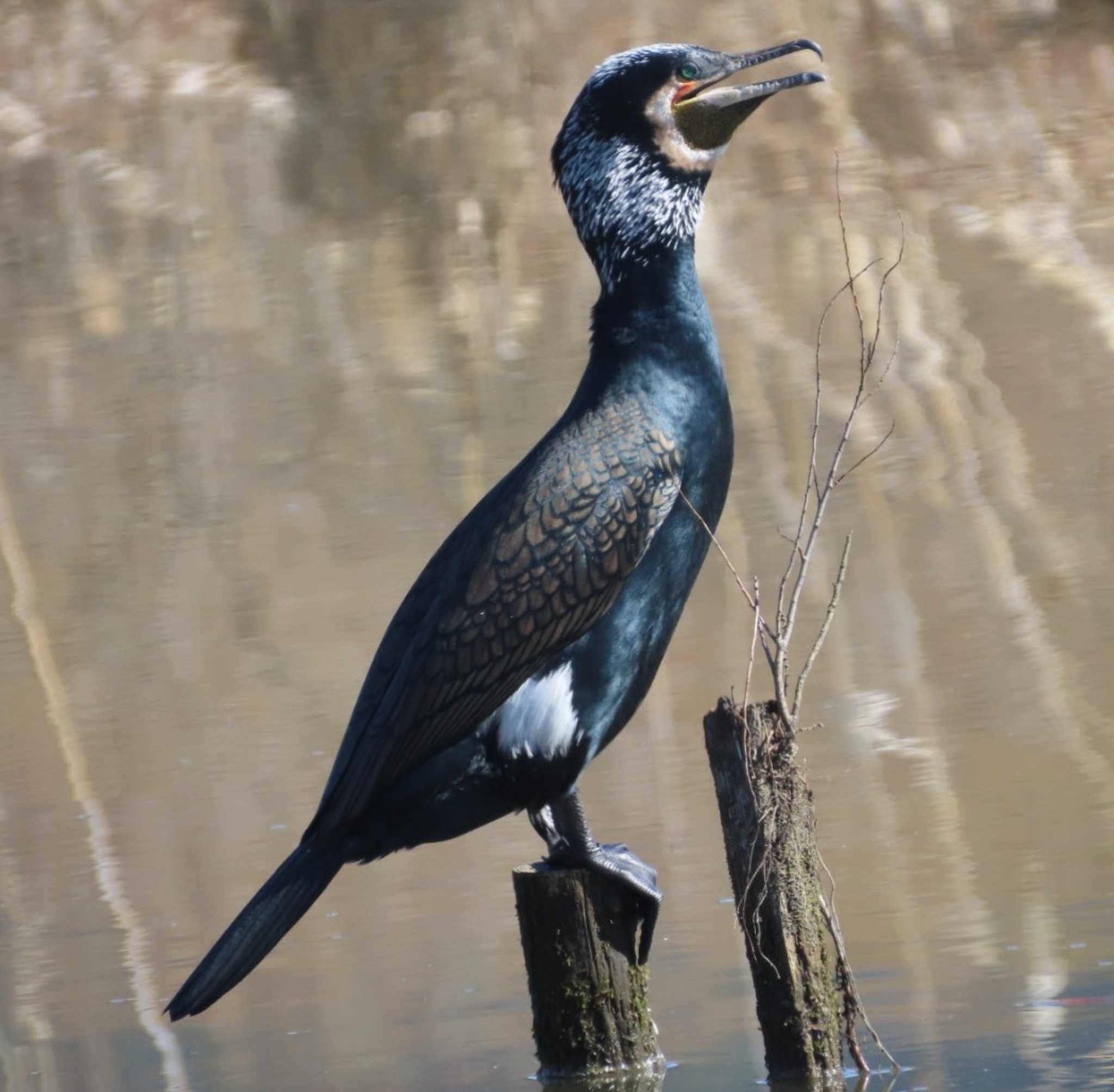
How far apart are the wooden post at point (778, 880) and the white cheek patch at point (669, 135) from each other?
1.31 m

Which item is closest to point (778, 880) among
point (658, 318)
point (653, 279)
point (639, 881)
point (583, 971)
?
point (639, 881)

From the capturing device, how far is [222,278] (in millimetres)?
17172

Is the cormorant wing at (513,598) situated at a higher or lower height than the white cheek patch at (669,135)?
lower

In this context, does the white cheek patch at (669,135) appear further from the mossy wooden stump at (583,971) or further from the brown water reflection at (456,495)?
the brown water reflection at (456,495)

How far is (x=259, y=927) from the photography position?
4430 mm

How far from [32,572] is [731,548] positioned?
372 centimetres

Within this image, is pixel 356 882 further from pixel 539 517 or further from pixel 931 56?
pixel 931 56

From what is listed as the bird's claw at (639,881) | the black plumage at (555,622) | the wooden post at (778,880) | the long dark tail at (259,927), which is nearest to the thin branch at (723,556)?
the black plumage at (555,622)

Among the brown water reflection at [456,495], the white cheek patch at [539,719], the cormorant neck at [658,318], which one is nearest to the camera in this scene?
the white cheek patch at [539,719]

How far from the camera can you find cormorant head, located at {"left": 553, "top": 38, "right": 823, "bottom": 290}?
493 cm

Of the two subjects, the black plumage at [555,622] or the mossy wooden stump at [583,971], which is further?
the mossy wooden stump at [583,971]

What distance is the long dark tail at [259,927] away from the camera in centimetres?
437

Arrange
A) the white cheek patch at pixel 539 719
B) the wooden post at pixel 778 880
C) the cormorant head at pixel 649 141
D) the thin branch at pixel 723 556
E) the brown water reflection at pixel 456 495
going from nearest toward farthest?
the wooden post at pixel 778 880
the thin branch at pixel 723 556
the white cheek patch at pixel 539 719
the cormorant head at pixel 649 141
the brown water reflection at pixel 456 495

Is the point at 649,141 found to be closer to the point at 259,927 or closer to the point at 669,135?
the point at 669,135
